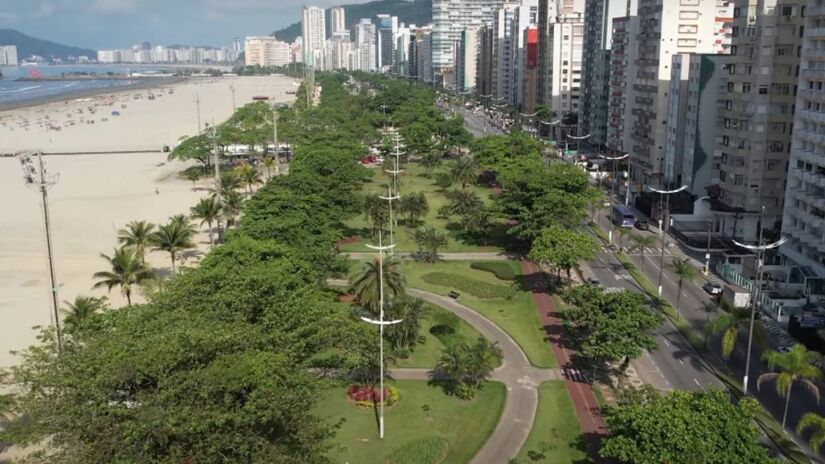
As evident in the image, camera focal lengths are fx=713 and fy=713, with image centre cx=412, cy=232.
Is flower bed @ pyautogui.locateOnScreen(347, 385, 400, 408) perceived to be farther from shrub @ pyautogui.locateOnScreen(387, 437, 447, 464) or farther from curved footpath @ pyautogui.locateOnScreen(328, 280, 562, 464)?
shrub @ pyautogui.locateOnScreen(387, 437, 447, 464)

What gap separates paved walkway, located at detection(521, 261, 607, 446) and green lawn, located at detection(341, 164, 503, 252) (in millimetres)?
11898

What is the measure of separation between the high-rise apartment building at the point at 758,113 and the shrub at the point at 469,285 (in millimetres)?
28886

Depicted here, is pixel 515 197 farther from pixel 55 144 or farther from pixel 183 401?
pixel 55 144

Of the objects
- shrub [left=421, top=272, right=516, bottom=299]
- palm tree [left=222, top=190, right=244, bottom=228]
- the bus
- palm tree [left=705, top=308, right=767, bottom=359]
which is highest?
palm tree [left=222, top=190, right=244, bottom=228]

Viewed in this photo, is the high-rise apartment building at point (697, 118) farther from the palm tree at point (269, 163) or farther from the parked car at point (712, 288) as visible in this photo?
the palm tree at point (269, 163)

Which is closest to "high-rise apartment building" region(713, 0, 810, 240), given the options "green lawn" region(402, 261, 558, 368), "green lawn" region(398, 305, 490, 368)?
"green lawn" region(402, 261, 558, 368)

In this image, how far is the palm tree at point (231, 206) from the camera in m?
71.3

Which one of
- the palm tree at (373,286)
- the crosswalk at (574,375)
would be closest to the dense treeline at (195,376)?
the palm tree at (373,286)

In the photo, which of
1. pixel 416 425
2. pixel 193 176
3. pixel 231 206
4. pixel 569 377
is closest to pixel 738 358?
pixel 569 377

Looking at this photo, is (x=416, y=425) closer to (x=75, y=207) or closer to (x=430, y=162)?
(x=75, y=207)

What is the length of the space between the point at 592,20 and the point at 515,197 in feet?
268

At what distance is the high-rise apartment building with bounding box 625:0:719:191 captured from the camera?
99.1 metres

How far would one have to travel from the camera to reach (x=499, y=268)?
209 ft

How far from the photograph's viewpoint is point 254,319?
32.2m
